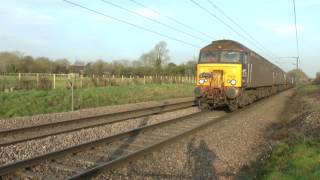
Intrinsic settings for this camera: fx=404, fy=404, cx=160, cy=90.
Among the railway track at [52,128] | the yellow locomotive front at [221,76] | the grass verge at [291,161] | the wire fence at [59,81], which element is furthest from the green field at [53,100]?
the grass verge at [291,161]

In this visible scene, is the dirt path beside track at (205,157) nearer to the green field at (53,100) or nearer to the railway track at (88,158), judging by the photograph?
the railway track at (88,158)

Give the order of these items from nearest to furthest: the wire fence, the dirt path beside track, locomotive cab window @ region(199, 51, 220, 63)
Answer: the dirt path beside track, locomotive cab window @ region(199, 51, 220, 63), the wire fence

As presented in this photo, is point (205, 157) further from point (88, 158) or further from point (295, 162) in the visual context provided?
point (88, 158)

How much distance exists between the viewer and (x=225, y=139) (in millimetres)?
11766

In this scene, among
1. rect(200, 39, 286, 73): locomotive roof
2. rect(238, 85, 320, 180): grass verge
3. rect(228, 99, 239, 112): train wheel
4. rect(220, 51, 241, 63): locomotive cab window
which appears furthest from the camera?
rect(200, 39, 286, 73): locomotive roof

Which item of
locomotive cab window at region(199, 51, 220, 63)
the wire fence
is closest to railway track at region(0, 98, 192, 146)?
locomotive cab window at region(199, 51, 220, 63)

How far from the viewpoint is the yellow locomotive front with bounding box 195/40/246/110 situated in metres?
19.3

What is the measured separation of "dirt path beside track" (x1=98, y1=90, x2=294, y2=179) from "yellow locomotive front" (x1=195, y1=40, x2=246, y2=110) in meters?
5.22

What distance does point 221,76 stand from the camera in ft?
64.3

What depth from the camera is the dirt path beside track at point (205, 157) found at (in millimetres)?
7633

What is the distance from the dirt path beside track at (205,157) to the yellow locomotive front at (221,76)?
5225 millimetres

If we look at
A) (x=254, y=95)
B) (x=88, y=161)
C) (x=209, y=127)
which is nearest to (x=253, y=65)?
(x=254, y=95)

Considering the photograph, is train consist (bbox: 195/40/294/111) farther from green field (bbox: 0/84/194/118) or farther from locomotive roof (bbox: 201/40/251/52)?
green field (bbox: 0/84/194/118)

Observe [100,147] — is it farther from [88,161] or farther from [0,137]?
[0,137]
